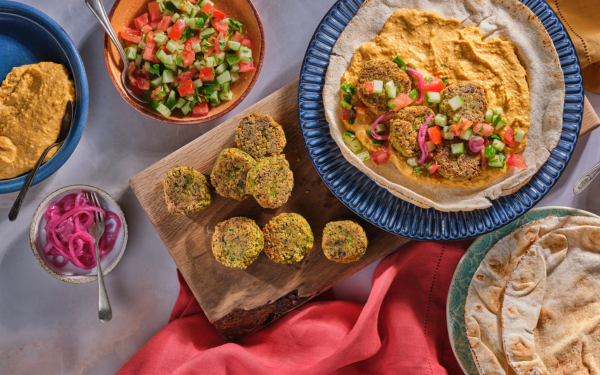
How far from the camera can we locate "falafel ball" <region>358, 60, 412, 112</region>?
9.71 feet

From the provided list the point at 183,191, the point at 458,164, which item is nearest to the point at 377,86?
the point at 458,164

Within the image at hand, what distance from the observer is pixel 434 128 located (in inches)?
118

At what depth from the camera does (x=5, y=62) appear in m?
3.56

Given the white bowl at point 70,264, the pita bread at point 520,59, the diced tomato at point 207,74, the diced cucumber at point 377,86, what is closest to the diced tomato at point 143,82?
the diced tomato at point 207,74

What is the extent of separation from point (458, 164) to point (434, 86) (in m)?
0.60

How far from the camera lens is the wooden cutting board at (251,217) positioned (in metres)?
3.50

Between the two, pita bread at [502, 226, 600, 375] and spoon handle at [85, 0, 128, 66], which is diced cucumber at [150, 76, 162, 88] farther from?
pita bread at [502, 226, 600, 375]

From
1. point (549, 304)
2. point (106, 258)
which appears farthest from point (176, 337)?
point (549, 304)

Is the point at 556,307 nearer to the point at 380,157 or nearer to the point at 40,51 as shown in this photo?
the point at 380,157

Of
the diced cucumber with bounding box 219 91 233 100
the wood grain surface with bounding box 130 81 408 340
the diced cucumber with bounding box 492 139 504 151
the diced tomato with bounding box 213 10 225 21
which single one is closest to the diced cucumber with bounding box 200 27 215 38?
the diced tomato with bounding box 213 10 225 21

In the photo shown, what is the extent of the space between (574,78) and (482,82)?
28.9 inches

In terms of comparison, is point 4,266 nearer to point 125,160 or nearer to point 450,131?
point 125,160

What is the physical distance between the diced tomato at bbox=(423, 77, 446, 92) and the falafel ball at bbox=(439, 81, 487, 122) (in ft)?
0.19

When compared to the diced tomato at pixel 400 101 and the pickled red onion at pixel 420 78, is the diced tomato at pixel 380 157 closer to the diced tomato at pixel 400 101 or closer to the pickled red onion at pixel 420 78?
the diced tomato at pixel 400 101
